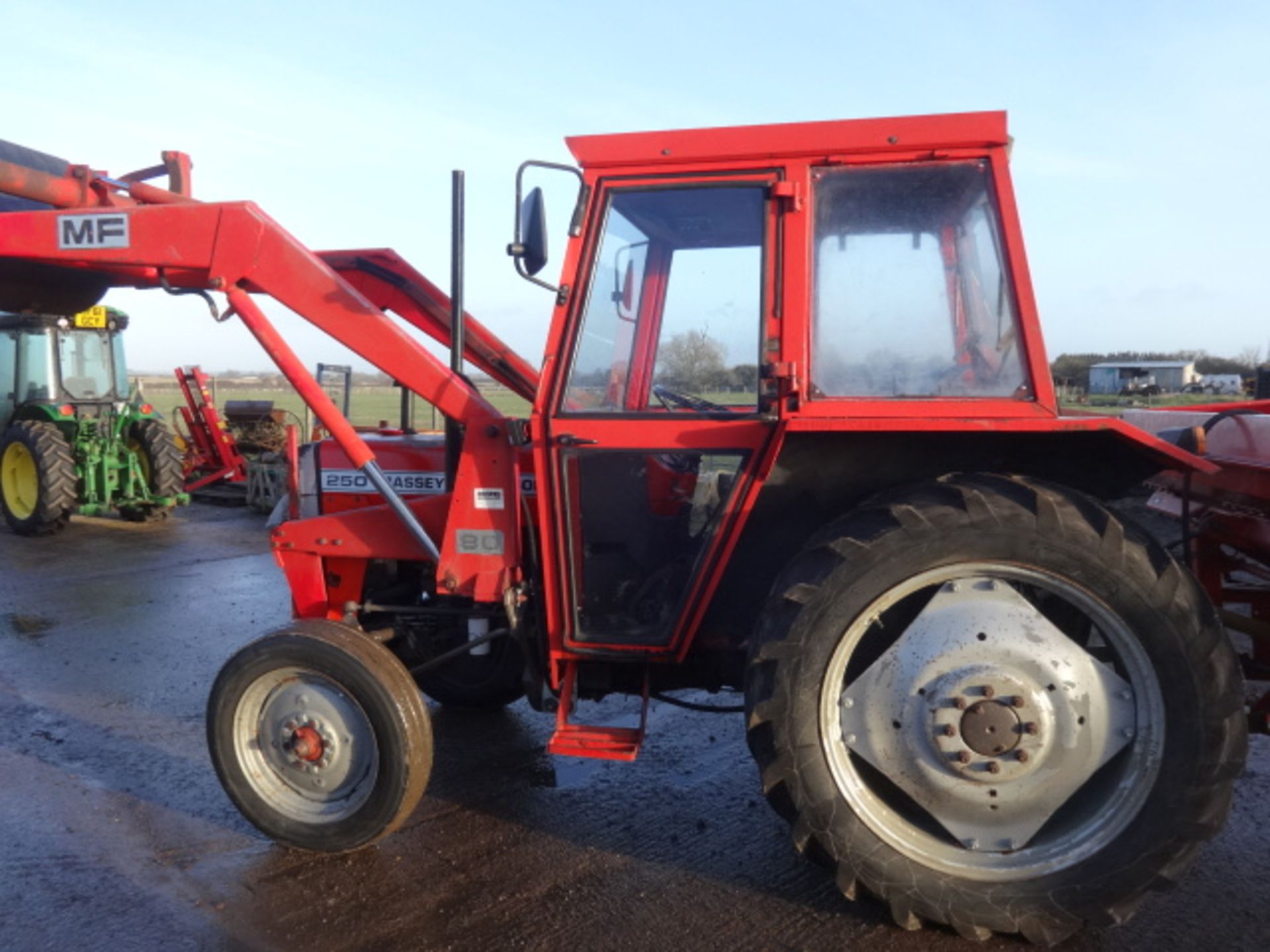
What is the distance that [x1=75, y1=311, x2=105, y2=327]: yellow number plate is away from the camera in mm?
12336

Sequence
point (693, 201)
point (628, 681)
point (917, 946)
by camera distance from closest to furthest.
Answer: point (917, 946) < point (693, 201) < point (628, 681)

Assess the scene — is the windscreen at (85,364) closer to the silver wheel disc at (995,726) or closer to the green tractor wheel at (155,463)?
the green tractor wheel at (155,463)

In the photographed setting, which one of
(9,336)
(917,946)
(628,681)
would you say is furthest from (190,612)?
(9,336)

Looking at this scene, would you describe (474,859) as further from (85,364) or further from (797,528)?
(85,364)

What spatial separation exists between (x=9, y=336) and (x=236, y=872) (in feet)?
37.5

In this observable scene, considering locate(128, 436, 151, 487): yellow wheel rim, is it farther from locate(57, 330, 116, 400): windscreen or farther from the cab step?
the cab step

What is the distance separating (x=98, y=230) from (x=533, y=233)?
5.53 feet

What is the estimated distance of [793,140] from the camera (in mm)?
3113

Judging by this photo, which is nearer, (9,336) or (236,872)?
(236,872)

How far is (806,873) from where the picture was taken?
3371mm

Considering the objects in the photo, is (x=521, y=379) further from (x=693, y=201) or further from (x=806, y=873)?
(x=806, y=873)

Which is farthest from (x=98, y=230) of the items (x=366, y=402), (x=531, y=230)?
(x=366, y=402)

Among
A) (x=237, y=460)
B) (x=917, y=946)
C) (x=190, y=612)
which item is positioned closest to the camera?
(x=917, y=946)

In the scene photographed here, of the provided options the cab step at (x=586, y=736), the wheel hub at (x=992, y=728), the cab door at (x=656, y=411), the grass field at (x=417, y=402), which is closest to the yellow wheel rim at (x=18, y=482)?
the grass field at (x=417, y=402)
